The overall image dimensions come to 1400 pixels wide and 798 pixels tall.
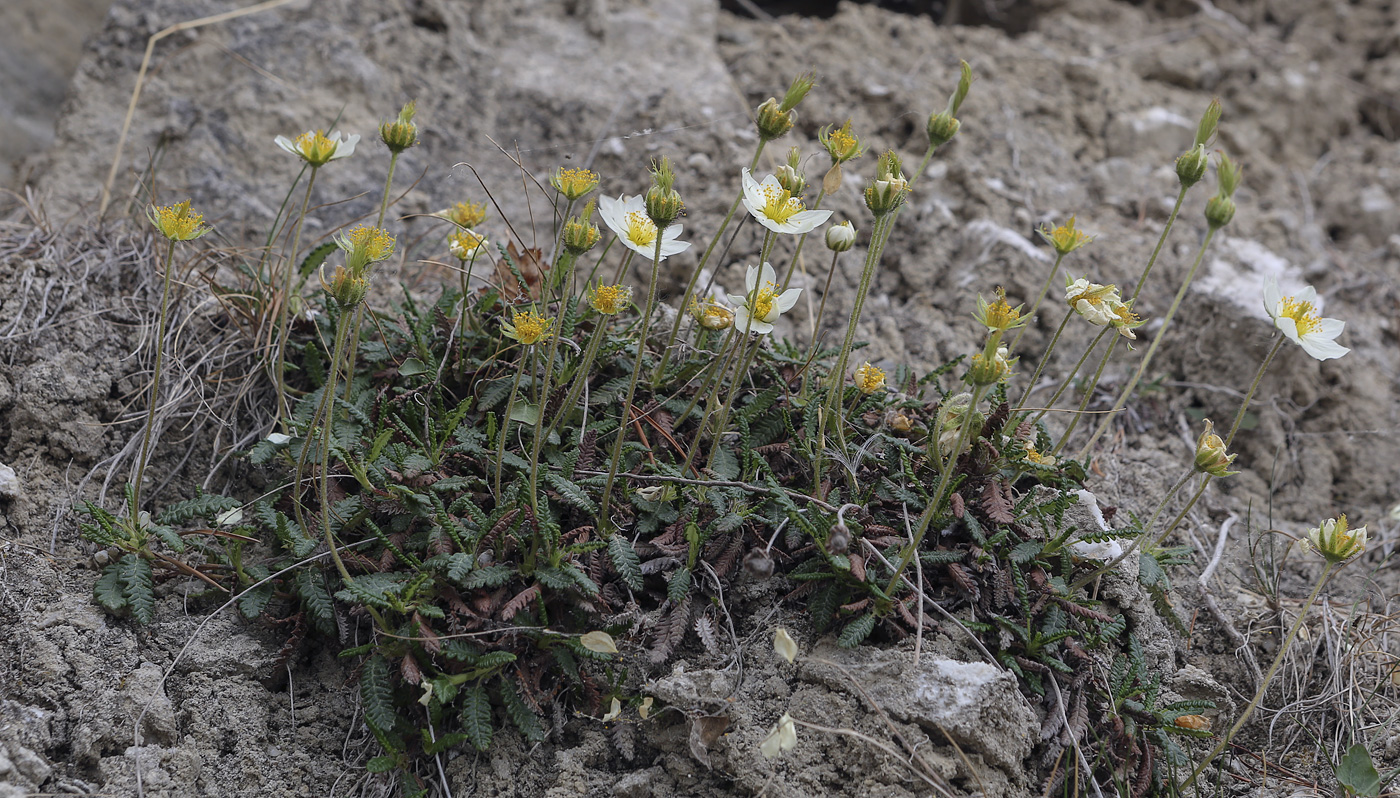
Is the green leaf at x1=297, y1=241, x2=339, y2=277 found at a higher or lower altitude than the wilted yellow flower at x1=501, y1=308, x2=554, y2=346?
lower

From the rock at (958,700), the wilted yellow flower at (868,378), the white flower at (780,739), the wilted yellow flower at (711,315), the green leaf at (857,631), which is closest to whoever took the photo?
the white flower at (780,739)

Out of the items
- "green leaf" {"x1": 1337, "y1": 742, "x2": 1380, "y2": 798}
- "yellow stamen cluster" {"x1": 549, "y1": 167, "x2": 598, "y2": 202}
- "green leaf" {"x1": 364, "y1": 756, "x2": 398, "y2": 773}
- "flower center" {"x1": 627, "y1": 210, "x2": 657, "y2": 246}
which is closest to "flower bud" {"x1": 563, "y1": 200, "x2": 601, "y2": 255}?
"yellow stamen cluster" {"x1": 549, "y1": 167, "x2": 598, "y2": 202}

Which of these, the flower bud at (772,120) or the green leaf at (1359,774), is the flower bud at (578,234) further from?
the green leaf at (1359,774)

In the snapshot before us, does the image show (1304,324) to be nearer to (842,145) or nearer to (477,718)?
(842,145)

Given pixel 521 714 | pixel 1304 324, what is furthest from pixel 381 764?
pixel 1304 324

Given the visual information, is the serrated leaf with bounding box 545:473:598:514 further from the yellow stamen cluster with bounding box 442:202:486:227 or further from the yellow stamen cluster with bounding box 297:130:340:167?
the yellow stamen cluster with bounding box 297:130:340:167

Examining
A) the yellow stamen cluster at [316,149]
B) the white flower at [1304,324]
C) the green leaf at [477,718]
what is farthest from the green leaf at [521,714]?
the white flower at [1304,324]
